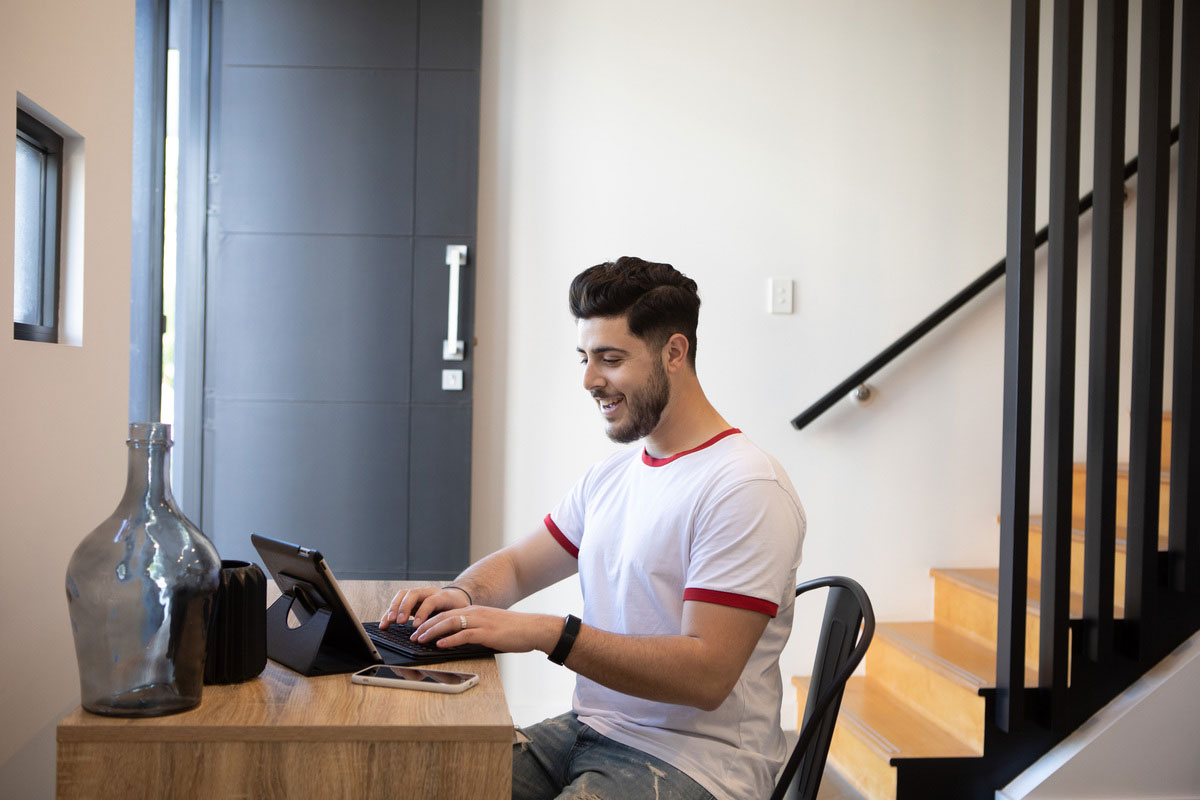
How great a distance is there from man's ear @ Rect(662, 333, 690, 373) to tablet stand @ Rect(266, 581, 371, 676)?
0.65m

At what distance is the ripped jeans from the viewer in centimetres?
128

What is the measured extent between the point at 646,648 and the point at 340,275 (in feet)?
6.49

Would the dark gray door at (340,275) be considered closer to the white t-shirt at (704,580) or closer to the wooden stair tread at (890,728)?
the wooden stair tread at (890,728)

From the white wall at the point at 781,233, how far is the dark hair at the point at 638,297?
1.49 m

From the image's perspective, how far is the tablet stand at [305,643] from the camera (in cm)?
121

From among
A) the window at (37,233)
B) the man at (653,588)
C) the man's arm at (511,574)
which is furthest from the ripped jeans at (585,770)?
the window at (37,233)

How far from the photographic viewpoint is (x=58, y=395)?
1.49 metres

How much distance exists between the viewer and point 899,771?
7.71 ft

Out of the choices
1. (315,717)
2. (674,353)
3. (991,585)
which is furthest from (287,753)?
(991,585)

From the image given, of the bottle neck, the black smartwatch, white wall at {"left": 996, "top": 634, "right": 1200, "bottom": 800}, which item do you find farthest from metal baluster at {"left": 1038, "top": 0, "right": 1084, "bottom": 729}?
the bottle neck

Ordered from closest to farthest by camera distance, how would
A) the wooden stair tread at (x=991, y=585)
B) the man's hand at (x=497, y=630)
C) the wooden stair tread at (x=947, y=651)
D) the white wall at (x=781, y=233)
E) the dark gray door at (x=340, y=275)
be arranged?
the man's hand at (x=497, y=630) → the wooden stair tread at (x=947, y=651) → the wooden stair tread at (x=991, y=585) → the dark gray door at (x=340, y=275) → the white wall at (x=781, y=233)

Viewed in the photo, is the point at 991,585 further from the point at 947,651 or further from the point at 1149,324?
the point at 1149,324

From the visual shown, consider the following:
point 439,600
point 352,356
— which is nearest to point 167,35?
point 352,356

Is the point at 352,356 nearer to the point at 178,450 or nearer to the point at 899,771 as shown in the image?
the point at 178,450
